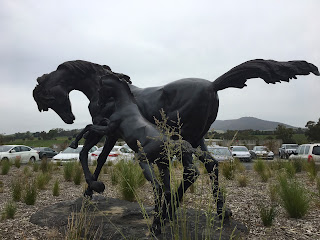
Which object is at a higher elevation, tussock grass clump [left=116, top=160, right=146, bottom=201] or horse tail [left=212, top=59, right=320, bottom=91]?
horse tail [left=212, top=59, right=320, bottom=91]

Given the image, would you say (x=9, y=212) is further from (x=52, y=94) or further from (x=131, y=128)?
(x=131, y=128)

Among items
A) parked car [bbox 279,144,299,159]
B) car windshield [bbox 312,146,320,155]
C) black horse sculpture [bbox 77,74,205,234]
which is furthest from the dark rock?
parked car [bbox 279,144,299,159]

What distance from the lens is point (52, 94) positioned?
15.8 ft

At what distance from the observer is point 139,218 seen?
13.7 feet

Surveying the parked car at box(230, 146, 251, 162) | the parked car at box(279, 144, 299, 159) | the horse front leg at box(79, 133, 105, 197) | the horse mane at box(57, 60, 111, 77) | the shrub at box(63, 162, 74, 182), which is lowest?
the parked car at box(279, 144, 299, 159)

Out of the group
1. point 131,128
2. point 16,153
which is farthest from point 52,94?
point 16,153

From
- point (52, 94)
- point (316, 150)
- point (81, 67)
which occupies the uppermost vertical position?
point (81, 67)

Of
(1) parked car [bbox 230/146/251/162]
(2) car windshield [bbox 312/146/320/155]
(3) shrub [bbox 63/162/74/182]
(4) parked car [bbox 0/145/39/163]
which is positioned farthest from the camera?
(1) parked car [bbox 230/146/251/162]

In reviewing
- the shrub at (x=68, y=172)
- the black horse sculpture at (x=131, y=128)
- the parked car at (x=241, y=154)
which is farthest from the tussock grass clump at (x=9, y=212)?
the parked car at (x=241, y=154)

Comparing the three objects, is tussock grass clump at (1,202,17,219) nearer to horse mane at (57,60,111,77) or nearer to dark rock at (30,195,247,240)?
dark rock at (30,195,247,240)

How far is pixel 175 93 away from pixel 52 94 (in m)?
2.12

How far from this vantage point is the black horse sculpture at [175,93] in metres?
3.50

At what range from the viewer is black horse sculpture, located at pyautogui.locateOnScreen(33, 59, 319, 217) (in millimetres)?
3500

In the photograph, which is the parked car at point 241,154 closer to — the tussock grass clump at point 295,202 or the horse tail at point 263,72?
the tussock grass clump at point 295,202
